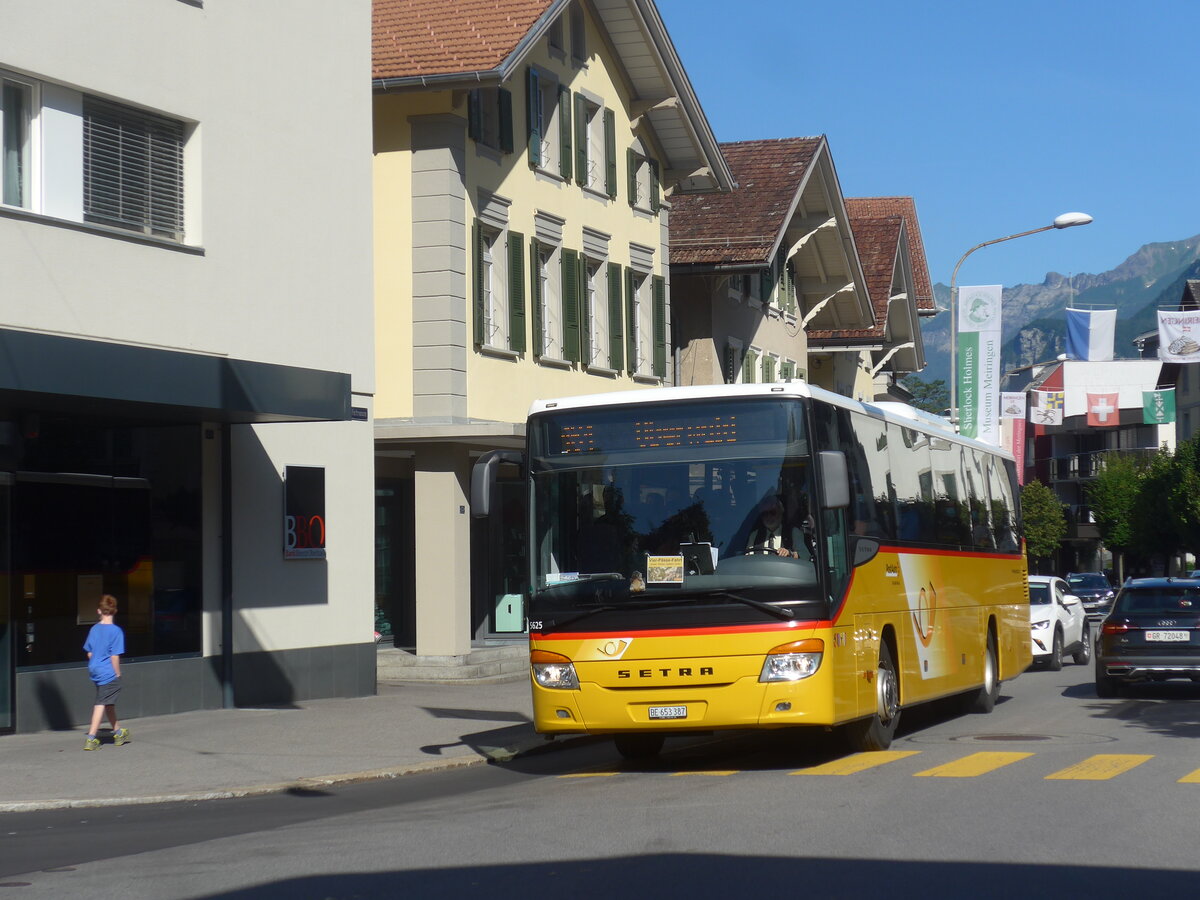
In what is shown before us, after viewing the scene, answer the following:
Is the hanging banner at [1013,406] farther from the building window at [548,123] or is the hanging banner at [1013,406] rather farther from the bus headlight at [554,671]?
the bus headlight at [554,671]

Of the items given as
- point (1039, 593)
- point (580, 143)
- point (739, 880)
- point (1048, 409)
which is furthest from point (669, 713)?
point (1048, 409)

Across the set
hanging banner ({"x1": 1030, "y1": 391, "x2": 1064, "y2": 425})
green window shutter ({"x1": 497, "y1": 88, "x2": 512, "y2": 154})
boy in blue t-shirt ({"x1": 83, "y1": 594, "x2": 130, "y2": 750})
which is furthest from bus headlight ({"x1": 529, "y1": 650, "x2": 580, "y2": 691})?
hanging banner ({"x1": 1030, "y1": 391, "x2": 1064, "y2": 425})

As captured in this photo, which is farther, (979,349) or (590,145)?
(979,349)

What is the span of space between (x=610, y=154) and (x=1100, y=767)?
18.9m

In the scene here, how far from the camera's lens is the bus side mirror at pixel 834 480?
41.0ft

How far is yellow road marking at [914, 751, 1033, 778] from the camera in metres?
12.5

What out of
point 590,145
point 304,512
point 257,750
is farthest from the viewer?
point 590,145

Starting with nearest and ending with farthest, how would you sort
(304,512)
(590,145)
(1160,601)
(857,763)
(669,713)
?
(669,713) → (857,763) → (304,512) → (1160,601) → (590,145)

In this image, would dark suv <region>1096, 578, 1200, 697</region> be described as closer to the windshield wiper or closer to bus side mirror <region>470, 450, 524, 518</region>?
the windshield wiper

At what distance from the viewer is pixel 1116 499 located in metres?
99.8

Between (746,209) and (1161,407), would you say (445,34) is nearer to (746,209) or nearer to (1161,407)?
(746,209)

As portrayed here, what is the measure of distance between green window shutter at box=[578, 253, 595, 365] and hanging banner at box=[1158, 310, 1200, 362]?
119ft

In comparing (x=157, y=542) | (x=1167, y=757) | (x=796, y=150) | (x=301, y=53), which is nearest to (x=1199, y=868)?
(x=1167, y=757)

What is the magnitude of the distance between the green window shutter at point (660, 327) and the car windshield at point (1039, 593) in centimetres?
771
